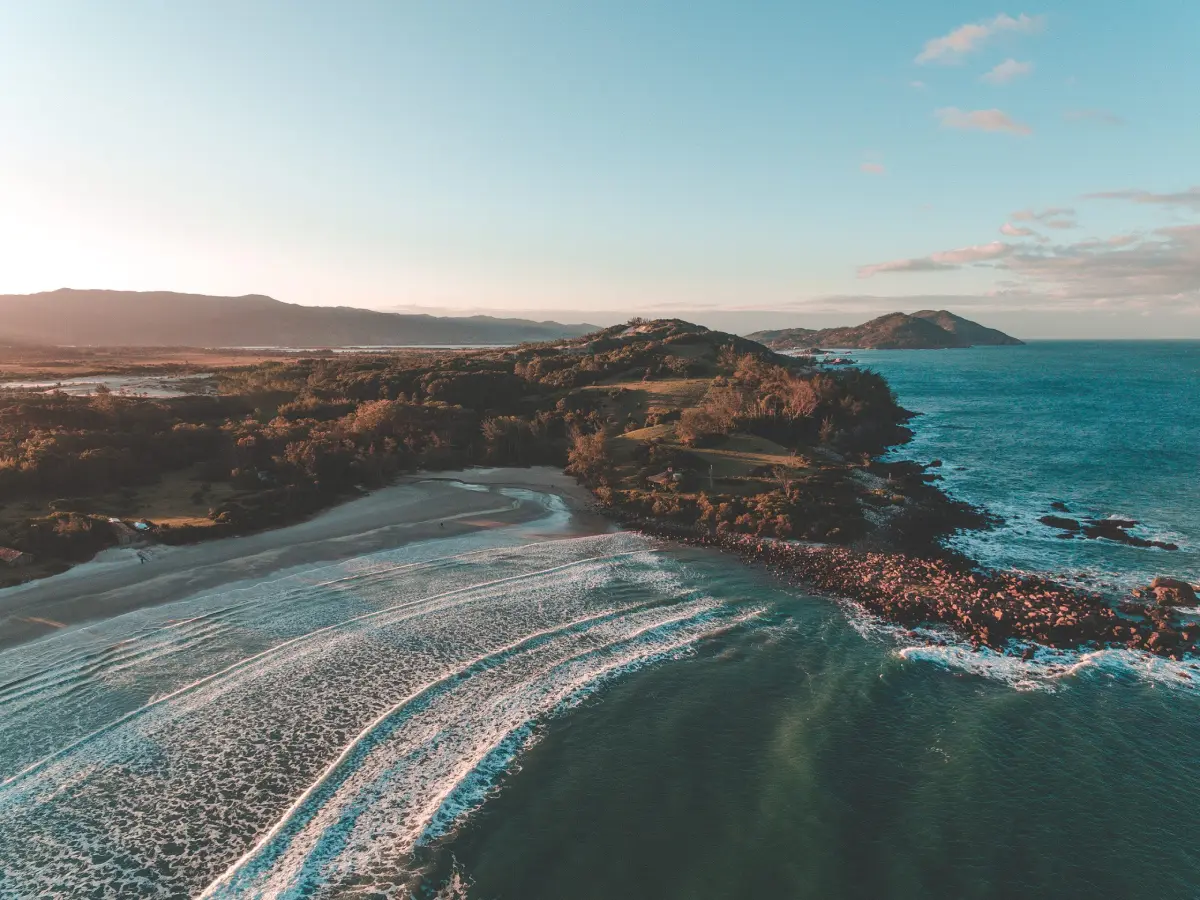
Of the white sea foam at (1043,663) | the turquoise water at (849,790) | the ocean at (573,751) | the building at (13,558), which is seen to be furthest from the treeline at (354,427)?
the turquoise water at (849,790)

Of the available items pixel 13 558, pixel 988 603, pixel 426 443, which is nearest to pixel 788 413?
pixel 426 443

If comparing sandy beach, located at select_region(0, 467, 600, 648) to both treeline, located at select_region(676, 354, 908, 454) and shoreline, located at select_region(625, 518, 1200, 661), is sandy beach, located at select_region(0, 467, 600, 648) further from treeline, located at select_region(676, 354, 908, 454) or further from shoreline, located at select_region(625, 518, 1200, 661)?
treeline, located at select_region(676, 354, 908, 454)

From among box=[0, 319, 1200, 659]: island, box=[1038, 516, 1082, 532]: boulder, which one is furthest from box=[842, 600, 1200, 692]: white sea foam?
box=[1038, 516, 1082, 532]: boulder

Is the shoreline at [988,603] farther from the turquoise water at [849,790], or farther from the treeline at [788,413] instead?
the treeline at [788,413]

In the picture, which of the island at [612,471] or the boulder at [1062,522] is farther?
the boulder at [1062,522]

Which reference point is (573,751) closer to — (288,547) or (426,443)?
(288,547)
